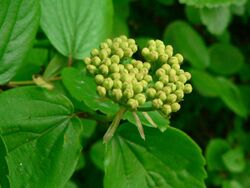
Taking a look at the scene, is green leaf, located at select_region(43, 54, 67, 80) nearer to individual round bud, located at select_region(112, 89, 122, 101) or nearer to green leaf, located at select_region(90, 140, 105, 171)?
individual round bud, located at select_region(112, 89, 122, 101)

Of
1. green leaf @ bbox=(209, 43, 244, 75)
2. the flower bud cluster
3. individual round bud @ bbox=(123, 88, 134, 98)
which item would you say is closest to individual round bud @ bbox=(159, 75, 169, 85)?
the flower bud cluster

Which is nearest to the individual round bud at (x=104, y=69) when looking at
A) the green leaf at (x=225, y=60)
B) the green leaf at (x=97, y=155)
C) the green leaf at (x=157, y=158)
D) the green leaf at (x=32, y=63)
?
the green leaf at (x=157, y=158)

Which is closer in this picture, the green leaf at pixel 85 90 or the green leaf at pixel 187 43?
the green leaf at pixel 85 90

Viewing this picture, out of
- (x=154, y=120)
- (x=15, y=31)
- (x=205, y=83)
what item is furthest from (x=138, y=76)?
(x=205, y=83)

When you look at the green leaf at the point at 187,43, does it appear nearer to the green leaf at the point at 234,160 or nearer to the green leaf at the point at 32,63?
the green leaf at the point at 234,160

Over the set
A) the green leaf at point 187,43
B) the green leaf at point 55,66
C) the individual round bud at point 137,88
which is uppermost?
the individual round bud at point 137,88

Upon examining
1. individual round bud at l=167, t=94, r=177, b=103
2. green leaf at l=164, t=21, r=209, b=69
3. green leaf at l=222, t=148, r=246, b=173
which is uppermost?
individual round bud at l=167, t=94, r=177, b=103
